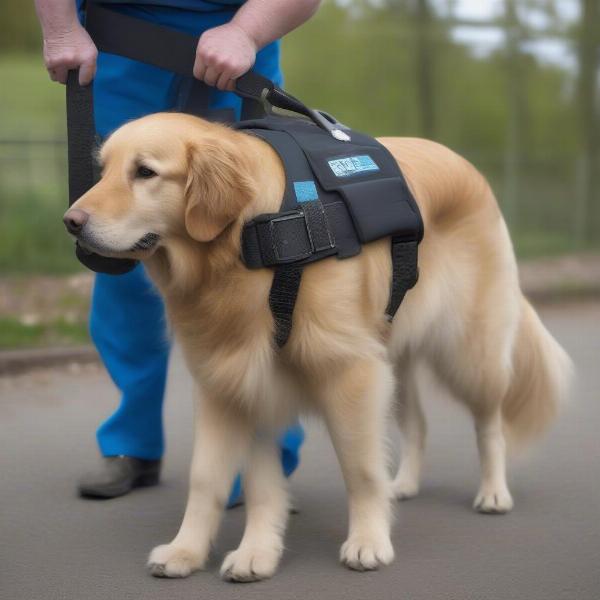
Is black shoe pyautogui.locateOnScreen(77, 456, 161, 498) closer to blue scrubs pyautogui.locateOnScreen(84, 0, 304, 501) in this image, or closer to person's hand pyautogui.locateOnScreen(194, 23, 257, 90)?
Result: blue scrubs pyautogui.locateOnScreen(84, 0, 304, 501)

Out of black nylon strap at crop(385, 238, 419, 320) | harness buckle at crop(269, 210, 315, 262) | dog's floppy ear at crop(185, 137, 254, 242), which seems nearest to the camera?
dog's floppy ear at crop(185, 137, 254, 242)

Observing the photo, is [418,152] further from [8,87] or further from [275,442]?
[8,87]

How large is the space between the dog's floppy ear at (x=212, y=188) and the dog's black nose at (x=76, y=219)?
28 centimetres

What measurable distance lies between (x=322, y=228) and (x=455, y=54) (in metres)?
9.77

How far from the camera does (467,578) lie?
Result: 11.8 feet

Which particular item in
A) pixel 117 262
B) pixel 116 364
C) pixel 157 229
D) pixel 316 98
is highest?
pixel 157 229

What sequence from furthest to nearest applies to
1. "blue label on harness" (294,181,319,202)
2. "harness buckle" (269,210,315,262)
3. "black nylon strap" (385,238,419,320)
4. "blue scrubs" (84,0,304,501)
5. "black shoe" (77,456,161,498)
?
"black shoe" (77,456,161,498) < "blue scrubs" (84,0,304,501) < "black nylon strap" (385,238,419,320) < "blue label on harness" (294,181,319,202) < "harness buckle" (269,210,315,262)

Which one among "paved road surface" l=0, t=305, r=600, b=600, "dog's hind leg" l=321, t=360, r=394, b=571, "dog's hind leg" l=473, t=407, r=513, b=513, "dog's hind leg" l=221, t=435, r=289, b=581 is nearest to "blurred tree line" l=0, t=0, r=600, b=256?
"paved road surface" l=0, t=305, r=600, b=600

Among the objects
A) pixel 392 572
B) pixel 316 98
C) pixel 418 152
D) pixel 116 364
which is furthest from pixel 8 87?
pixel 392 572

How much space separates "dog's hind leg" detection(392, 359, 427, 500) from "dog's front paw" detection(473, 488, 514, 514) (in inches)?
12.4

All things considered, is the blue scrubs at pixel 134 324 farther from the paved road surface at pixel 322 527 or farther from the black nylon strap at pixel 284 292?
the black nylon strap at pixel 284 292

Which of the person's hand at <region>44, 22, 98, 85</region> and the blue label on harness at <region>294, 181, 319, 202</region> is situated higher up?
the person's hand at <region>44, 22, 98, 85</region>

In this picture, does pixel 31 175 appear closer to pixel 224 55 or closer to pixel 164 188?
pixel 224 55

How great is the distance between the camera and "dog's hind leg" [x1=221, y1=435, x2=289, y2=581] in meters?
3.60
